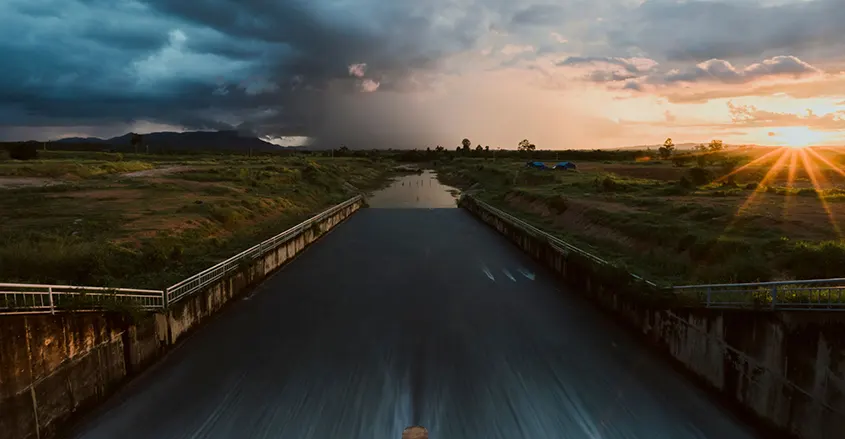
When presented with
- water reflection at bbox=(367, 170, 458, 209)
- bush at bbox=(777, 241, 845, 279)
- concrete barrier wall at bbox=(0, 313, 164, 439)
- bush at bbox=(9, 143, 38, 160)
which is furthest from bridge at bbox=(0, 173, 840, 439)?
bush at bbox=(9, 143, 38, 160)

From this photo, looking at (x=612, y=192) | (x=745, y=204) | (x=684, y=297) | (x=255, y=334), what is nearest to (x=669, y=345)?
(x=684, y=297)

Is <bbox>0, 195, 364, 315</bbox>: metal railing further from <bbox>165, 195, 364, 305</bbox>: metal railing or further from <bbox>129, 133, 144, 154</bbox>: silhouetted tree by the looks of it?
<bbox>129, 133, 144, 154</bbox>: silhouetted tree

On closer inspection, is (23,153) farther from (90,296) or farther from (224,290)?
(90,296)

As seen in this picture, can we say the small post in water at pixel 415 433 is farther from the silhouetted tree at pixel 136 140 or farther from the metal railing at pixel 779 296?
the silhouetted tree at pixel 136 140

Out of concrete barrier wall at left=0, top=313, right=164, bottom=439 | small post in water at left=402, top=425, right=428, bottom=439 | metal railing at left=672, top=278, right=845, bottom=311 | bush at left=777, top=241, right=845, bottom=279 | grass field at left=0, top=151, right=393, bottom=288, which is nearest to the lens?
concrete barrier wall at left=0, top=313, right=164, bottom=439

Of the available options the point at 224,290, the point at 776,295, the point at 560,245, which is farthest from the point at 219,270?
the point at 776,295

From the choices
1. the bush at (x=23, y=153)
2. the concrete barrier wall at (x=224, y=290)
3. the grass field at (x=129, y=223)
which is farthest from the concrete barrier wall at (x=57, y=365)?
the bush at (x=23, y=153)
